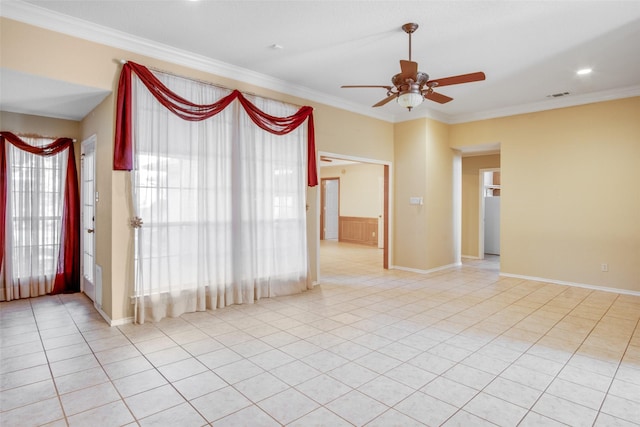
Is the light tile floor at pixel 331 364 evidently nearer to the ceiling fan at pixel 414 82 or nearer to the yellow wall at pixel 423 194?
the yellow wall at pixel 423 194

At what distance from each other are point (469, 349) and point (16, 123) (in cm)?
607

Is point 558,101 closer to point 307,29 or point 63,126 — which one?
point 307,29

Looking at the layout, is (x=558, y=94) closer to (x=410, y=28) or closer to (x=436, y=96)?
(x=436, y=96)

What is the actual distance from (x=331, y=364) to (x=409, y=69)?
2.69 m

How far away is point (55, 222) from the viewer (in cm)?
512

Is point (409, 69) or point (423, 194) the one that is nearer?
point (409, 69)

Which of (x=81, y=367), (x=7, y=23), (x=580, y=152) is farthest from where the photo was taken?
(x=580, y=152)

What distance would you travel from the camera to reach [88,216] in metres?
5.01

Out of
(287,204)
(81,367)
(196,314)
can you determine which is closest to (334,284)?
(287,204)

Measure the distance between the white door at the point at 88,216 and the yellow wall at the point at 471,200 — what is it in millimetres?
7550

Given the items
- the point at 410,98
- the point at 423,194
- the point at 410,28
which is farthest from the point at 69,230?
the point at 423,194

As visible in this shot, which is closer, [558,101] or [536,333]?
[536,333]

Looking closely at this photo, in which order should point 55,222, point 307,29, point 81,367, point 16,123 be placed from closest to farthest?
point 81,367 → point 307,29 → point 16,123 → point 55,222

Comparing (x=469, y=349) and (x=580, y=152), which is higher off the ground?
(x=580, y=152)
